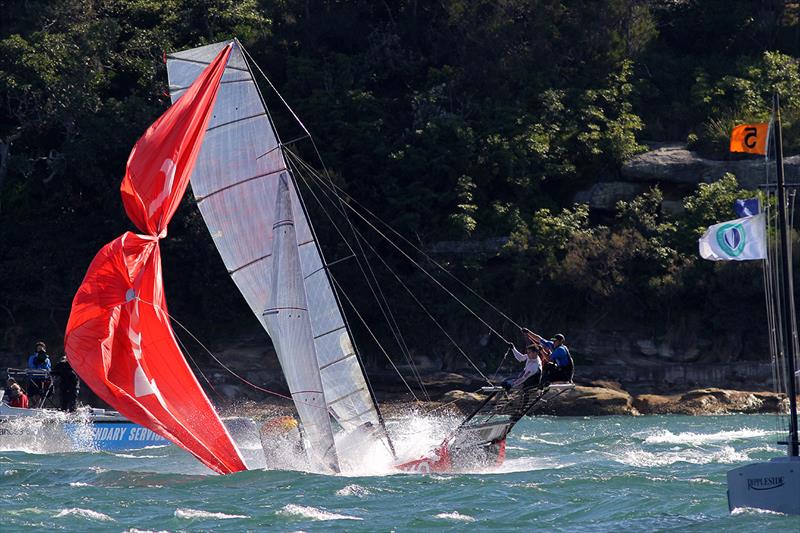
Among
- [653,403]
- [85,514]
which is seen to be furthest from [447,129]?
[85,514]

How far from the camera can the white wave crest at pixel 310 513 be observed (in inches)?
602

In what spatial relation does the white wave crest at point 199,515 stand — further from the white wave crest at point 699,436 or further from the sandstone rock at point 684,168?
the sandstone rock at point 684,168

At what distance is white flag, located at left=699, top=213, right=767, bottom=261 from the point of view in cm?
1505

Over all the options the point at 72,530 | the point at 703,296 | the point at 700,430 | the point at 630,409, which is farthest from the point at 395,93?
the point at 72,530

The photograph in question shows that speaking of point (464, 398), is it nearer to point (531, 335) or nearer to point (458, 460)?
point (458, 460)

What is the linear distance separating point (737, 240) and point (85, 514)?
25.9 feet

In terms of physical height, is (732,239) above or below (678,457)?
above

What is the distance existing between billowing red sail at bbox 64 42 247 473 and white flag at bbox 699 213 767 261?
696 cm

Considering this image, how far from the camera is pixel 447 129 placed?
121 ft

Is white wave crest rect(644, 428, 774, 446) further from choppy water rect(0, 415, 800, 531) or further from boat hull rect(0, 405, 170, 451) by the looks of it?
boat hull rect(0, 405, 170, 451)

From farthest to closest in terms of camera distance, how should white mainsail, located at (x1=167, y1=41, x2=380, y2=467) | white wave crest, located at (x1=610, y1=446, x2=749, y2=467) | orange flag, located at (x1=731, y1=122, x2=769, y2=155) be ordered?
white wave crest, located at (x1=610, y1=446, x2=749, y2=467), white mainsail, located at (x1=167, y1=41, x2=380, y2=467), orange flag, located at (x1=731, y1=122, x2=769, y2=155)

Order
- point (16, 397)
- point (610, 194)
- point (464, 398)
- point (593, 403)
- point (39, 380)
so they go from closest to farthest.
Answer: point (16, 397) → point (39, 380) → point (464, 398) → point (593, 403) → point (610, 194)

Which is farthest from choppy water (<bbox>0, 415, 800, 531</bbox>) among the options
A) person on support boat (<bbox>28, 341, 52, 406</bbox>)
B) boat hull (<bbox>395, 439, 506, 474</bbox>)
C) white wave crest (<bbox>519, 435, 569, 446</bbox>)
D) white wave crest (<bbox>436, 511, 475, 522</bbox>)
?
person on support boat (<bbox>28, 341, 52, 406</bbox>)

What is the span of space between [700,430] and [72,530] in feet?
45.9
